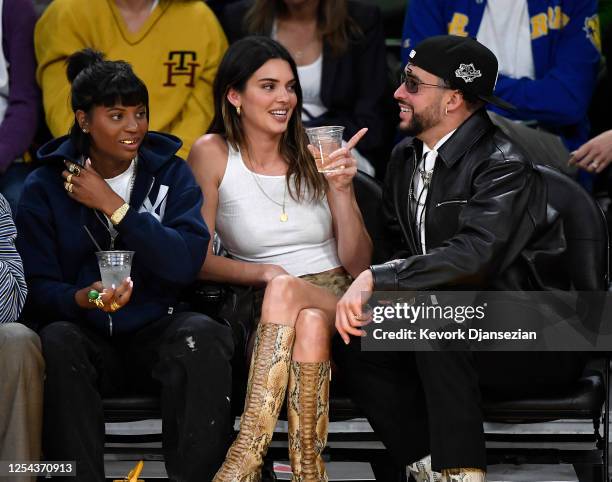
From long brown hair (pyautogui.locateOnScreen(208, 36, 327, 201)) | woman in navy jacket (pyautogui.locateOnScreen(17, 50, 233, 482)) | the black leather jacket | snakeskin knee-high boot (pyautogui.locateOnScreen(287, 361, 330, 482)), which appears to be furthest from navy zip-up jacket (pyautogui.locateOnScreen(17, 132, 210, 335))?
the black leather jacket

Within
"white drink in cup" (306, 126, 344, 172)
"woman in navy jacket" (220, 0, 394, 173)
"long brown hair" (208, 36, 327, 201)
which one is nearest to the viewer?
"white drink in cup" (306, 126, 344, 172)

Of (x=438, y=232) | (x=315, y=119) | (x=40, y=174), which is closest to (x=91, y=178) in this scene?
(x=40, y=174)

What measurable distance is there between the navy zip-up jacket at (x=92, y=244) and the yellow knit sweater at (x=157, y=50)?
0.96 metres

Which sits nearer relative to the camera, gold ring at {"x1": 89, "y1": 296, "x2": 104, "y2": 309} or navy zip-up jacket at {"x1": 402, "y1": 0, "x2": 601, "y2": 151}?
gold ring at {"x1": 89, "y1": 296, "x2": 104, "y2": 309}

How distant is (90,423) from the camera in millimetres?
3629

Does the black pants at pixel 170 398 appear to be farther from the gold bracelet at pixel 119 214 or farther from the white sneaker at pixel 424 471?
the white sneaker at pixel 424 471

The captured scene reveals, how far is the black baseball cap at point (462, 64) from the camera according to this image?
3.96 m

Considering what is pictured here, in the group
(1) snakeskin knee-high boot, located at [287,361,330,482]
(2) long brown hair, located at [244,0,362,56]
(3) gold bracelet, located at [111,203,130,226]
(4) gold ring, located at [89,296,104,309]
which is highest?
(2) long brown hair, located at [244,0,362,56]

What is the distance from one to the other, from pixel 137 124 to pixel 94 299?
2.19ft

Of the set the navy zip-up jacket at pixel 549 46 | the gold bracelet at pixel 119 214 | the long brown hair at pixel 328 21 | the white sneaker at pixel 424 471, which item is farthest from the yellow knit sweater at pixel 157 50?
the white sneaker at pixel 424 471

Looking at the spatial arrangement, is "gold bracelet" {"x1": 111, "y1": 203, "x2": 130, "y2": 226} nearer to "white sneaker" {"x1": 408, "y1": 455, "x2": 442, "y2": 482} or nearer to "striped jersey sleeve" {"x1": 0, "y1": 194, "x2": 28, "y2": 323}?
"striped jersey sleeve" {"x1": 0, "y1": 194, "x2": 28, "y2": 323}

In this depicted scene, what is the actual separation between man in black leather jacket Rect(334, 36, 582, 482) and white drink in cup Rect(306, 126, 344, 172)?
0.31 metres

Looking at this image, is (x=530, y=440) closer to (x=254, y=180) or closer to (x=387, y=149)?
(x=254, y=180)

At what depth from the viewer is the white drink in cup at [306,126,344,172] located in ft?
12.4
